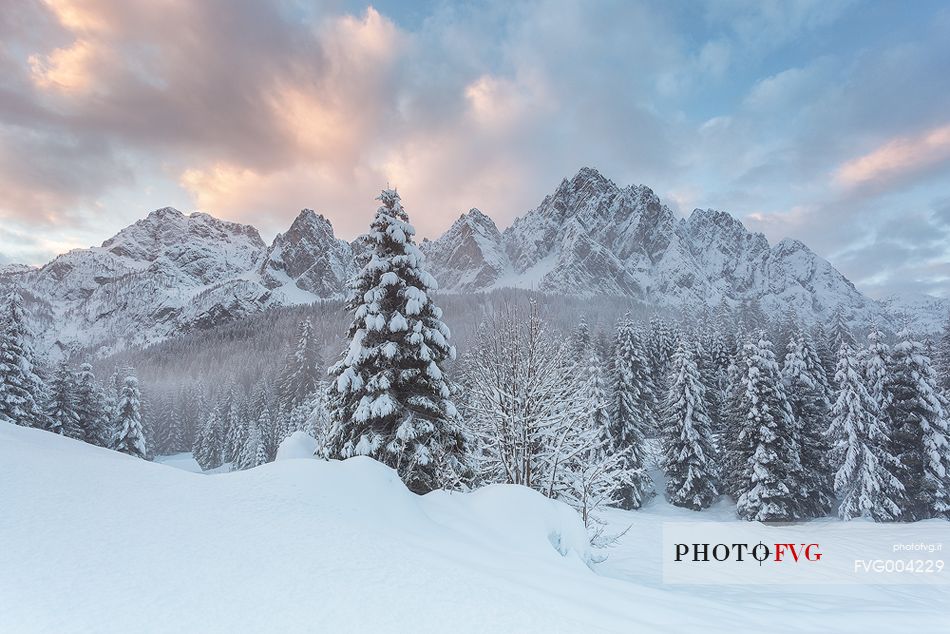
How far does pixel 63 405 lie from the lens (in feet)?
95.3

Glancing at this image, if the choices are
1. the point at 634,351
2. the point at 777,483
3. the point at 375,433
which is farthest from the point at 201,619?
the point at 634,351

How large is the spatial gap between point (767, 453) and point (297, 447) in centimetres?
2657

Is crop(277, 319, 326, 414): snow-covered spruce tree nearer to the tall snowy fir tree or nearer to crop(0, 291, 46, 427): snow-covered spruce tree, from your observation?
crop(0, 291, 46, 427): snow-covered spruce tree

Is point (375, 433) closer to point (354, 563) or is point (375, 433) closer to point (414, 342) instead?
point (414, 342)

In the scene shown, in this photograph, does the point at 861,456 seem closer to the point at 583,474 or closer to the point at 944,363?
the point at 944,363


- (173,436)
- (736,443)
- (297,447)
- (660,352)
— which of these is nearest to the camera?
(297,447)

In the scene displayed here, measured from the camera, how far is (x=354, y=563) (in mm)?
3918

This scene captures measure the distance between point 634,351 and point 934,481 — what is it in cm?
1804

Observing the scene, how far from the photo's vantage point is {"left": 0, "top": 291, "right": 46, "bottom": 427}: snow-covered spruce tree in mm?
24031

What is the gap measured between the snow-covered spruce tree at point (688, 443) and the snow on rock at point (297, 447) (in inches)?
1043

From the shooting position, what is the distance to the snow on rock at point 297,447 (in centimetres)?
1238

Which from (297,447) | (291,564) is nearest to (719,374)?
(297,447)

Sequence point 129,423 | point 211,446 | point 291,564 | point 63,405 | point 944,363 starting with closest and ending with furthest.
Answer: point 291,564, point 63,405, point 129,423, point 944,363, point 211,446

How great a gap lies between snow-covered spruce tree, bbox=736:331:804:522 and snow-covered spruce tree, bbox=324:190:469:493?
22015 mm
